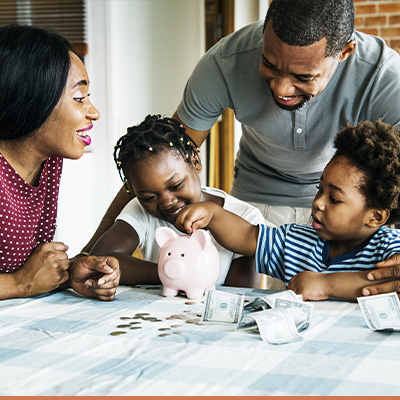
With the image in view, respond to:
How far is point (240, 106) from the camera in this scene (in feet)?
6.00

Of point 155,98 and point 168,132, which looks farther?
point 155,98

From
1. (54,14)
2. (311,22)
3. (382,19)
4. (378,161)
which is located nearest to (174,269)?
(378,161)

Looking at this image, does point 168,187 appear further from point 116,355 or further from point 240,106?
point 116,355

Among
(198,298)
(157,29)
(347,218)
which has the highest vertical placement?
(157,29)

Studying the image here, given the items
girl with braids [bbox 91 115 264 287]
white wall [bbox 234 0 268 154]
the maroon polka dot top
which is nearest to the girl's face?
girl with braids [bbox 91 115 264 287]

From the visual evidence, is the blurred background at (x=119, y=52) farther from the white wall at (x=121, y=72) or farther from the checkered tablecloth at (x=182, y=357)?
the checkered tablecloth at (x=182, y=357)

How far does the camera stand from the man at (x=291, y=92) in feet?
4.75

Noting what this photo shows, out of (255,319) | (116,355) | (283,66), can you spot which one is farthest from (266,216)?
(116,355)

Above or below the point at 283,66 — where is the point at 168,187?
below

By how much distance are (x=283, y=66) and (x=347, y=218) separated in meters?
0.40

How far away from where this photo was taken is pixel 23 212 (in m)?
1.45

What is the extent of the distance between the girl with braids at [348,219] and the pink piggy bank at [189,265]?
0.10m

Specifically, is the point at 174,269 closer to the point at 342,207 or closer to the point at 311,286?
the point at 311,286

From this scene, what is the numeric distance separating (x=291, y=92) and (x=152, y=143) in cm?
38
